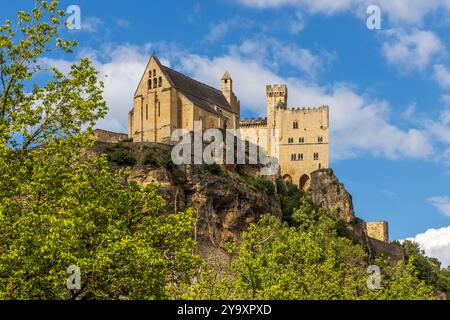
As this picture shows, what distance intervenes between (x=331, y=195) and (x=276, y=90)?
31.8 meters

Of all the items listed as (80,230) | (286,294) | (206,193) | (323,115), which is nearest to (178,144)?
(206,193)

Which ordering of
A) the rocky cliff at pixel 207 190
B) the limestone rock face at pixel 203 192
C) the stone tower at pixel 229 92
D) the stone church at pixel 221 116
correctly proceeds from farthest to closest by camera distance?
the stone tower at pixel 229 92 → the stone church at pixel 221 116 → the limestone rock face at pixel 203 192 → the rocky cliff at pixel 207 190

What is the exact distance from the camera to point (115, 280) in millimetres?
32625

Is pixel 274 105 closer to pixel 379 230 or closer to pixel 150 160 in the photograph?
pixel 379 230

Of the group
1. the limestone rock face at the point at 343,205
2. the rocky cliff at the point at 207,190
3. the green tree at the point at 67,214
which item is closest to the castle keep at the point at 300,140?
the limestone rock face at the point at 343,205

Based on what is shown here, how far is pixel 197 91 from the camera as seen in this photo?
125062mm

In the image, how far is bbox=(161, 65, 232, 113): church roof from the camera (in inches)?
4697

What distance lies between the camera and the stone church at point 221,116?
115 m

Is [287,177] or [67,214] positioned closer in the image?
[67,214]

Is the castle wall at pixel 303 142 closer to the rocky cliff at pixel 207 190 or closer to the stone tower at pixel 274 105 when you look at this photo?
the stone tower at pixel 274 105

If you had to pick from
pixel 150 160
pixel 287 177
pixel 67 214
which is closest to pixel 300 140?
pixel 287 177

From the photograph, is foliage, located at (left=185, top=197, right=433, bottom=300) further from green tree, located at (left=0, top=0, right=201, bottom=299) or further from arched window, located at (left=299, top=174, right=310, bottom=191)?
arched window, located at (left=299, top=174, right=310, bottom=191)

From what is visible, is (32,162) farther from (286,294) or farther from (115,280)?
(286,294)

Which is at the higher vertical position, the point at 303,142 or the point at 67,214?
the point at 303,142
